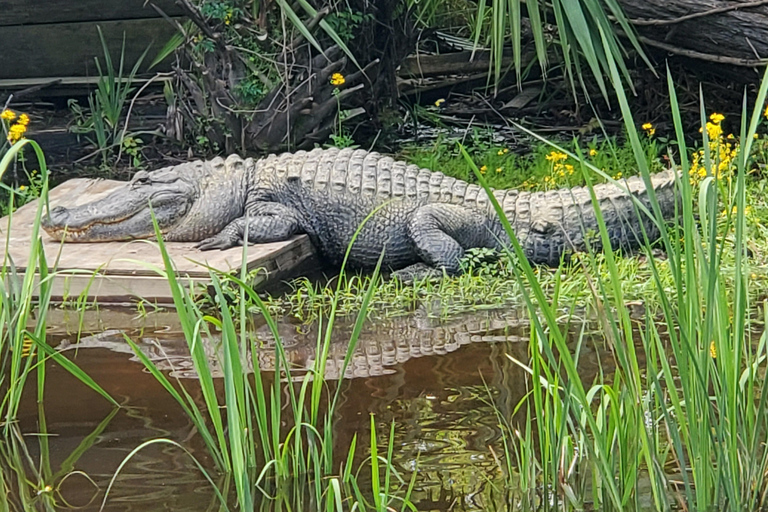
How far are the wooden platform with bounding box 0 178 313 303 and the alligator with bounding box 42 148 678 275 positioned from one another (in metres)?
Result: 0.09

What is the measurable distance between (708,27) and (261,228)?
8.55 ft

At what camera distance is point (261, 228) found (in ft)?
14.6

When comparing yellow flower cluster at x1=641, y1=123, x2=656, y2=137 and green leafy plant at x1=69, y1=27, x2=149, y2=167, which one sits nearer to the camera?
yellow flower cluster at x1=641, y1=123, x2=656, y2=137

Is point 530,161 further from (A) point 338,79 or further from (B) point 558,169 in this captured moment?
(A) point 338,79

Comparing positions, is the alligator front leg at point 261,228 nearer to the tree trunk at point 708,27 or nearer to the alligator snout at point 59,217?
the alligator snout at point 59,217

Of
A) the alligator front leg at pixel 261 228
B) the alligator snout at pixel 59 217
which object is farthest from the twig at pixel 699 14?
the alligator snout at pixel 59 217

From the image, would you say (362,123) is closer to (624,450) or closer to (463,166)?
(463,166)

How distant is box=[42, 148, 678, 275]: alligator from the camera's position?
14.6 ft

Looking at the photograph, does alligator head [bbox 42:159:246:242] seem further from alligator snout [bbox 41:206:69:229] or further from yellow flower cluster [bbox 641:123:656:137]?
yellow flower cluster [bbox 641:123:656:137]

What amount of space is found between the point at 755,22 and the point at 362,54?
2104 mm

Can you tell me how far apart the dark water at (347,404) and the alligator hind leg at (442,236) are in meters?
0.63

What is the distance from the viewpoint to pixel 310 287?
409 centimetres

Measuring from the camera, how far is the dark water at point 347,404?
2.35m

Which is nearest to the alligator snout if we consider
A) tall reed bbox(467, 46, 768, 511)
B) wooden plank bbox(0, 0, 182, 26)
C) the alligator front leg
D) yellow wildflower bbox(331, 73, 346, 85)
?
the alligator front leg
